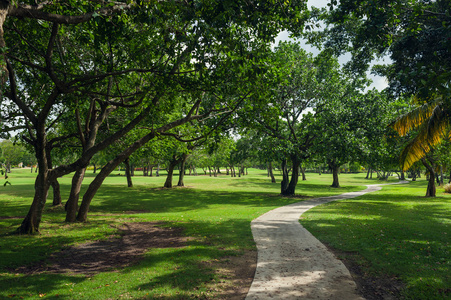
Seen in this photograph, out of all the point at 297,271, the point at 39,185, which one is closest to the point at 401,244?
the point at 297,271

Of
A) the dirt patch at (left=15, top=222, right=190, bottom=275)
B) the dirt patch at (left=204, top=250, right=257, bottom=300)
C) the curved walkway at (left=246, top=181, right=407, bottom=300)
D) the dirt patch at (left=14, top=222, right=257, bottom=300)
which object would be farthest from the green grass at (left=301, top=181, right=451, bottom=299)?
the dirt patch at (left=15, top=222, right=190, bottom=275)

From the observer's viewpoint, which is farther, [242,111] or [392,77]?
[242,111]

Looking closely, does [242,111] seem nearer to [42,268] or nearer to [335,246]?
[335,246]

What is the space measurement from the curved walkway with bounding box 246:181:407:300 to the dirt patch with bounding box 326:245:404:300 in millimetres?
184

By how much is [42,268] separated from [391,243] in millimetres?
10206

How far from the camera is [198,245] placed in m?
8.98

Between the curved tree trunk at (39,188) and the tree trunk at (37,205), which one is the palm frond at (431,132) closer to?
the curved tree trunk at (39,188)

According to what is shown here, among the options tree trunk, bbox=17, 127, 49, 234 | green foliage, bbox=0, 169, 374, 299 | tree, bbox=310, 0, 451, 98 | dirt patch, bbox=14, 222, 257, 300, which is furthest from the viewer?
tree trunk, bbox=17, 127, 49, 234

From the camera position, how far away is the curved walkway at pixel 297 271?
536cm

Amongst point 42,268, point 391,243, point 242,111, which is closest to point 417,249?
point 391,243

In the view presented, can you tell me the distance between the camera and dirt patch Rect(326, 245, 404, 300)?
5.40 m

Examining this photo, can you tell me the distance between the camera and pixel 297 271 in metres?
6.52

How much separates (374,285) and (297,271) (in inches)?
63.2

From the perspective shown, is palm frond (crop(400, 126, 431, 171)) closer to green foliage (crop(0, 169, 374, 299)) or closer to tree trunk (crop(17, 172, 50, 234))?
green foliage (crop(0, 169, 374, 299))
